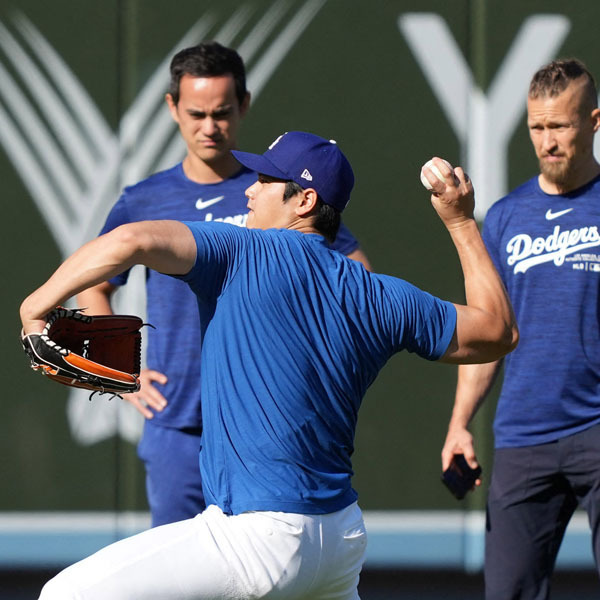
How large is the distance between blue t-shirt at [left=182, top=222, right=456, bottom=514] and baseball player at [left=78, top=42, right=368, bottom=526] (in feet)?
3.74

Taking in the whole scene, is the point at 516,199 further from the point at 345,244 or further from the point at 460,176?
the point at 460,176

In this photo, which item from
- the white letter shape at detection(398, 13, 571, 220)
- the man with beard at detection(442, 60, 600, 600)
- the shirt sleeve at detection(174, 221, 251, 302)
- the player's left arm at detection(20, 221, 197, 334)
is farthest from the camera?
the white letter shape at detection(398, 13, 571, 220)

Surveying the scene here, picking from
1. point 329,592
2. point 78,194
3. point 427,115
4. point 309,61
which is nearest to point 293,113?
point 309,61

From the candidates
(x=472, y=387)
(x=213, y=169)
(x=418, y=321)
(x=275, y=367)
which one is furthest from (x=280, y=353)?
(x=213, y=169)

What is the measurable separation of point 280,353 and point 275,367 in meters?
0.04

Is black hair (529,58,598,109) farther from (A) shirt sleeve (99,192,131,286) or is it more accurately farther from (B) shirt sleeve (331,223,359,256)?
(A) shirt sleeve (99,192,131,286)

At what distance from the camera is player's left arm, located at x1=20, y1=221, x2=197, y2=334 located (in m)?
2.42

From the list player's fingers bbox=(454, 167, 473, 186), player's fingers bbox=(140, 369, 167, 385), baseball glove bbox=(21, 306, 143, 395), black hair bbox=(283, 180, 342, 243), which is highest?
player's fingers bbox=(454, 167, 473, 186)

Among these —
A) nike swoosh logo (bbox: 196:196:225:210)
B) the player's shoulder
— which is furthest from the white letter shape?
nike swoosh logo (bbox: 196:196:225:210)

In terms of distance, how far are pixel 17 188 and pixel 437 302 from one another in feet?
10.8

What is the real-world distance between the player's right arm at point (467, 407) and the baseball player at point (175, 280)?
1.92 feet

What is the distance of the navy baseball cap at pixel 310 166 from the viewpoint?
9.52 feet

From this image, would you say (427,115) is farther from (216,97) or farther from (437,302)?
(437,302)

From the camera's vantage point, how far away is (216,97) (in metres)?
4.04
